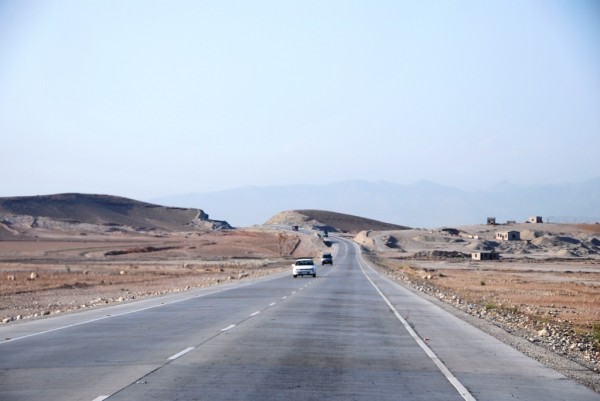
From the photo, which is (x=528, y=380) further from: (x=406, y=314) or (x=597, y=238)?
(x=597, y=238)

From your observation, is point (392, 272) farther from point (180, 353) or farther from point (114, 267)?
point (180, 353)

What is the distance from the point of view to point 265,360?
15.2 meters

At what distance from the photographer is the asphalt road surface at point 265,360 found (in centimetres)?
1191

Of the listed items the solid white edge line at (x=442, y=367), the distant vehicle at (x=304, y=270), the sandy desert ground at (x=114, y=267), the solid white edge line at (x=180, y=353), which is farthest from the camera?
the distant vehicle at (x=304, y=270)

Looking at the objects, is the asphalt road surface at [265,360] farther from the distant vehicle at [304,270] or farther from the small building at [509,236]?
the small building at [509,236]

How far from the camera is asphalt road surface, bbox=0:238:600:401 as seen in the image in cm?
1191

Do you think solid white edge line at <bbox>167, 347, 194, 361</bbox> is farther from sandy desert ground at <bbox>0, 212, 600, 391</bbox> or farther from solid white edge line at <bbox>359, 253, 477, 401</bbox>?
sandy desert ground at <bbox>0, 212, 600, 391</bbox>

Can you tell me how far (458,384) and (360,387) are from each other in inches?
60.7

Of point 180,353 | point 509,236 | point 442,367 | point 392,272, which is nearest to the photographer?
point 442,367

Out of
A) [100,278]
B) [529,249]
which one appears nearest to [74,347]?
[100,278]

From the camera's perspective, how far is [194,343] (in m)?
17.9

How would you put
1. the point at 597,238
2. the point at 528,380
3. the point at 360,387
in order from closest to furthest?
the point at 360,387 → the point at 528,380 → the point at 597,238

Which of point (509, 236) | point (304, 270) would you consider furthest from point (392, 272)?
point (509, 236)

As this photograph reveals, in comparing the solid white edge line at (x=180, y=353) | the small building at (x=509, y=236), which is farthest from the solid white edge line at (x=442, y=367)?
the small building at (x=509, y=236)
